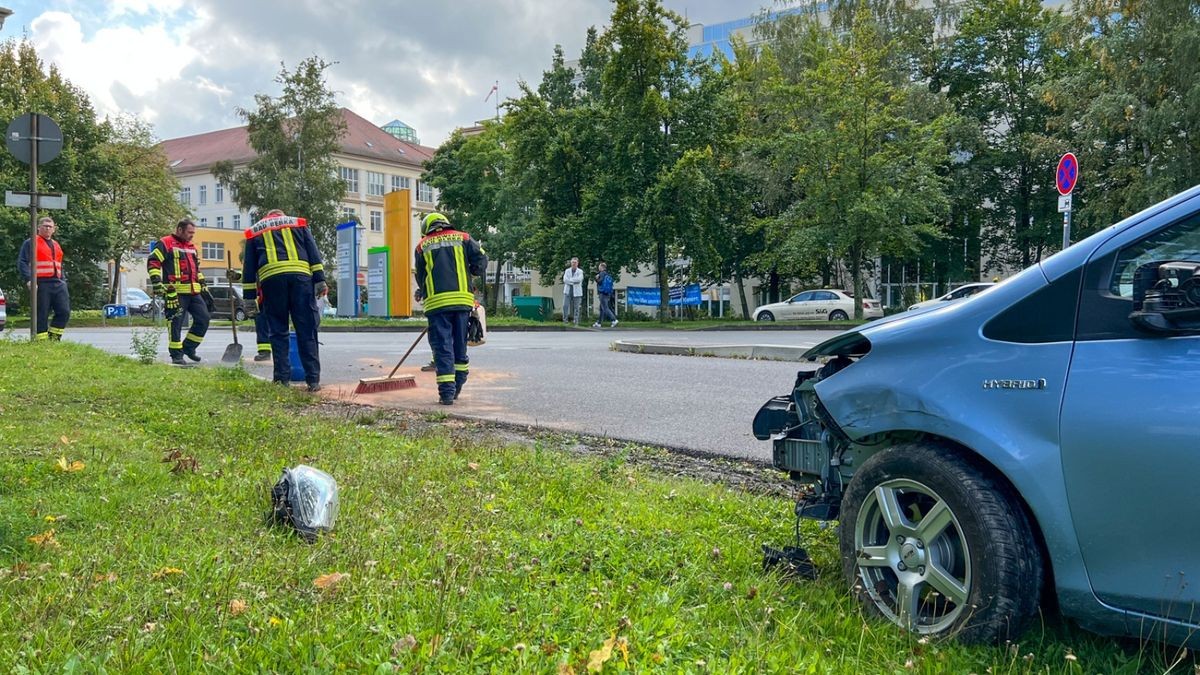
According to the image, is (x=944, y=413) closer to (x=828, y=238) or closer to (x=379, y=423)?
(x=379, y=423)

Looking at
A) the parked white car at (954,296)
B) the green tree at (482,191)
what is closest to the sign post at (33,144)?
the parked white car at (954,296)

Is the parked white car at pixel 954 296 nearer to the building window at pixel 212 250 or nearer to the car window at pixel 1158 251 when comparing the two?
the car window at pixel 1158 251

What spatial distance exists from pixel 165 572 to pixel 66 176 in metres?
42.2

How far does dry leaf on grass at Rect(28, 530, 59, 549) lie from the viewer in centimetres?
325

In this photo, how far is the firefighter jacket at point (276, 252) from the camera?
8852mm

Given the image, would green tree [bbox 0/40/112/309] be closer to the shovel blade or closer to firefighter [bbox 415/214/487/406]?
the shovel blade

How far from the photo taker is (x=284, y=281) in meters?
8.88

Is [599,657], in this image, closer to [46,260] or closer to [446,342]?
[446,342]

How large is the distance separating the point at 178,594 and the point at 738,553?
208 centimetres

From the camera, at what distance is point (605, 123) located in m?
32.1

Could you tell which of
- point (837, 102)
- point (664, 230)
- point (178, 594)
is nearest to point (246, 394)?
point (178, 594)

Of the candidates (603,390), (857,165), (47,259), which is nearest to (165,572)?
(603,390)

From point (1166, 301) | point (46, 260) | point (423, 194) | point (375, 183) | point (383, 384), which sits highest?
point (375, 183)

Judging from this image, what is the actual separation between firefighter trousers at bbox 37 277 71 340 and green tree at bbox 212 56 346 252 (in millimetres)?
34184
